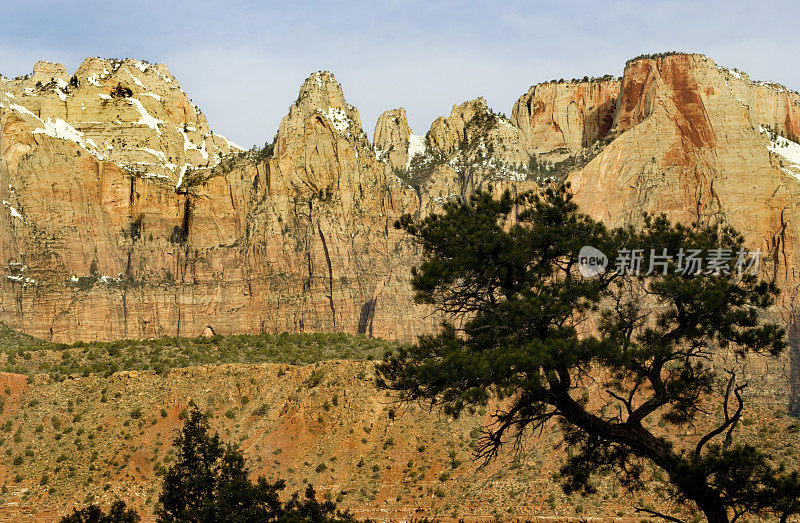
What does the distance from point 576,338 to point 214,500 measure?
539 inches

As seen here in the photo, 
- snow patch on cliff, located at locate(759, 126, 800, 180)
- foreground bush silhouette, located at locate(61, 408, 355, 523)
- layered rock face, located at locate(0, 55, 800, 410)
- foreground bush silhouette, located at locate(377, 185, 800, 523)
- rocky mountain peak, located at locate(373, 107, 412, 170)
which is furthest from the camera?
rocky mountain peak, located at locate(373, 107, 412, 170)

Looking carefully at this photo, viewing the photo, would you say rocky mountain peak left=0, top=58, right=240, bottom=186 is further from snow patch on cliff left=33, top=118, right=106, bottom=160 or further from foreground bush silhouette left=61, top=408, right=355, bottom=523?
foreground bush silhouette left=61, top=408, right=355, bottom=523

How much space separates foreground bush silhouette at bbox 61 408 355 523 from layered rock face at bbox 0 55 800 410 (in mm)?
57731

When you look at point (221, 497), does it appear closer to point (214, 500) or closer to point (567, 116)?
point (214, 500)

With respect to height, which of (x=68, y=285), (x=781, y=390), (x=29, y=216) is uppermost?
(x=29, y=216)

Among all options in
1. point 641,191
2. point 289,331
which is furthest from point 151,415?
point 641,191

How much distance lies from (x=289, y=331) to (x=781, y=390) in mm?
46320

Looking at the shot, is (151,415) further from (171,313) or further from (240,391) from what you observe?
(171,313)

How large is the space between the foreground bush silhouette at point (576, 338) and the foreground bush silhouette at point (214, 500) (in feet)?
19.0

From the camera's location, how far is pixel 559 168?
104 meters

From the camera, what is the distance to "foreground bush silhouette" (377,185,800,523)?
73.7 feet

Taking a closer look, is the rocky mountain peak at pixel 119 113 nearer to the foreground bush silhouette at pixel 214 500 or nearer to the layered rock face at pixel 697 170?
the layered rock face at pixel 697 170

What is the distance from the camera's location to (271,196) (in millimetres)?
97375

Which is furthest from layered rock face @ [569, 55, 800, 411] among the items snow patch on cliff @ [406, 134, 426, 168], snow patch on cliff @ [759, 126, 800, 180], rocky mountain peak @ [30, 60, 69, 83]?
rocky mountain peak @ [30, 60, 69, 83]
